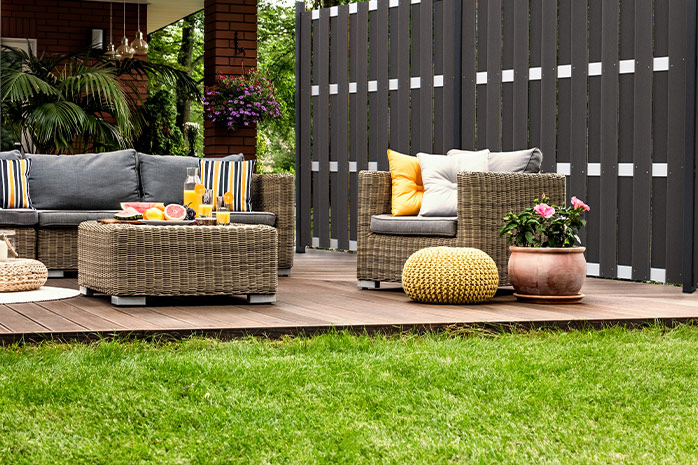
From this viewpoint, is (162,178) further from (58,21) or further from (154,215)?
(58,21)

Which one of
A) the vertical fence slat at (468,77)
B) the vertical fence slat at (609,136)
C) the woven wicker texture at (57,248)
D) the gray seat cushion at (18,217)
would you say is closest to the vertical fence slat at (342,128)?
the vertical fence slat at (468,77)

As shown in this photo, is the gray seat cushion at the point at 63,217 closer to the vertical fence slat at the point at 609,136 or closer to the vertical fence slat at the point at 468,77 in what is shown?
the vertical fence slat at the point at 468,77

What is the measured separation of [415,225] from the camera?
551 centimetres

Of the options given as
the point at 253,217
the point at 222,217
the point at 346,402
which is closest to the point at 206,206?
the point at 222,217

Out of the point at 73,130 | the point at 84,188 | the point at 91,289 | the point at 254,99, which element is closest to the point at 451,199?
the point at 91,289

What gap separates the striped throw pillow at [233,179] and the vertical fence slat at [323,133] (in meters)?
2.22

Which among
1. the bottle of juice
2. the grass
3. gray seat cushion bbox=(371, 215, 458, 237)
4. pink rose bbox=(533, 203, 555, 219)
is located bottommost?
the grass

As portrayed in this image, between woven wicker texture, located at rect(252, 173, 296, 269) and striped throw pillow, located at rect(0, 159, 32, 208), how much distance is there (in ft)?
5.09

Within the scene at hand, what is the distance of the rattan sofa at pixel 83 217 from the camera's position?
6.18 metres

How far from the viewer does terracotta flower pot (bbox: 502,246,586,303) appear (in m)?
5.04

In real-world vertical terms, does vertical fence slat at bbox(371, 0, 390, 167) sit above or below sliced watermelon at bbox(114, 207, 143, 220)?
above

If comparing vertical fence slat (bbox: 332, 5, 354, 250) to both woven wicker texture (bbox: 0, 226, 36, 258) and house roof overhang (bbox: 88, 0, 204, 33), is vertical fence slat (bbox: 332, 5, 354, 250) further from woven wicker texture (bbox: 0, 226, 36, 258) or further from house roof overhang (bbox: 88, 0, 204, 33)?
house roof overhang (bbox: 88, 0, 204, 33)

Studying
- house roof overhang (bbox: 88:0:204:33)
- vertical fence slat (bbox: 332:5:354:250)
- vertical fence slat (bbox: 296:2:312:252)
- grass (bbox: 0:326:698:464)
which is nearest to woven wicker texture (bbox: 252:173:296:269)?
vertical fence slat (bbox: 332:5:354:250)

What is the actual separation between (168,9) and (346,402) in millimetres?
10903
